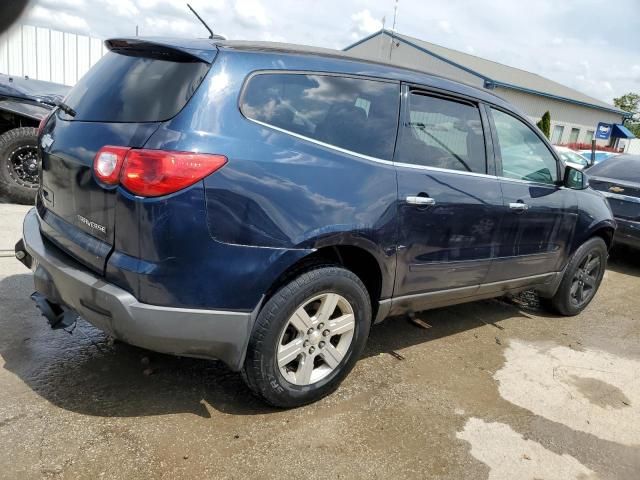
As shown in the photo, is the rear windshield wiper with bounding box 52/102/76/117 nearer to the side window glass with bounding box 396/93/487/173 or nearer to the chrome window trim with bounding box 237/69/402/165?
the chrome window trim with bounding box 237/69/402/165

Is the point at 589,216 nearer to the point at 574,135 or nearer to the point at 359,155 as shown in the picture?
the point at 359,155

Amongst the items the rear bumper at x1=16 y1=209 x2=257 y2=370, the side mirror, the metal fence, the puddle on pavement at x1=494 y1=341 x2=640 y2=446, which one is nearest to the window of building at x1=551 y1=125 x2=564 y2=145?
the metal fence

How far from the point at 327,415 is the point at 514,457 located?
967mm

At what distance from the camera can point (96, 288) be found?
2.37 meters

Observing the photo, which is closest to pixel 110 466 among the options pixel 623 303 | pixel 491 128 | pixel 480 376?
pixel 480 376

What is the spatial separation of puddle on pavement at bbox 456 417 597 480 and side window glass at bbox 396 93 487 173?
5.01 ft

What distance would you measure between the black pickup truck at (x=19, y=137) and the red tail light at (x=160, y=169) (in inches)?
168

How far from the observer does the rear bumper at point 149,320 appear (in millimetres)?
2324

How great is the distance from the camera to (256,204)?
2.39 metres

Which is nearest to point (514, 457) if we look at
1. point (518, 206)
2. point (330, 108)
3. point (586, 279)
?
point (518, 206)

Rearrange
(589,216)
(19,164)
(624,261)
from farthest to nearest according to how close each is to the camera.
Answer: (624,261) < (19,164) < (589,216)

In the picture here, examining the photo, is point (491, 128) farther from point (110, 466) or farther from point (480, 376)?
point (110, 466)

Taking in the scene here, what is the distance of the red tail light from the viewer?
224 centimetres

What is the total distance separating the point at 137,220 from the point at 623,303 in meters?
5.23
